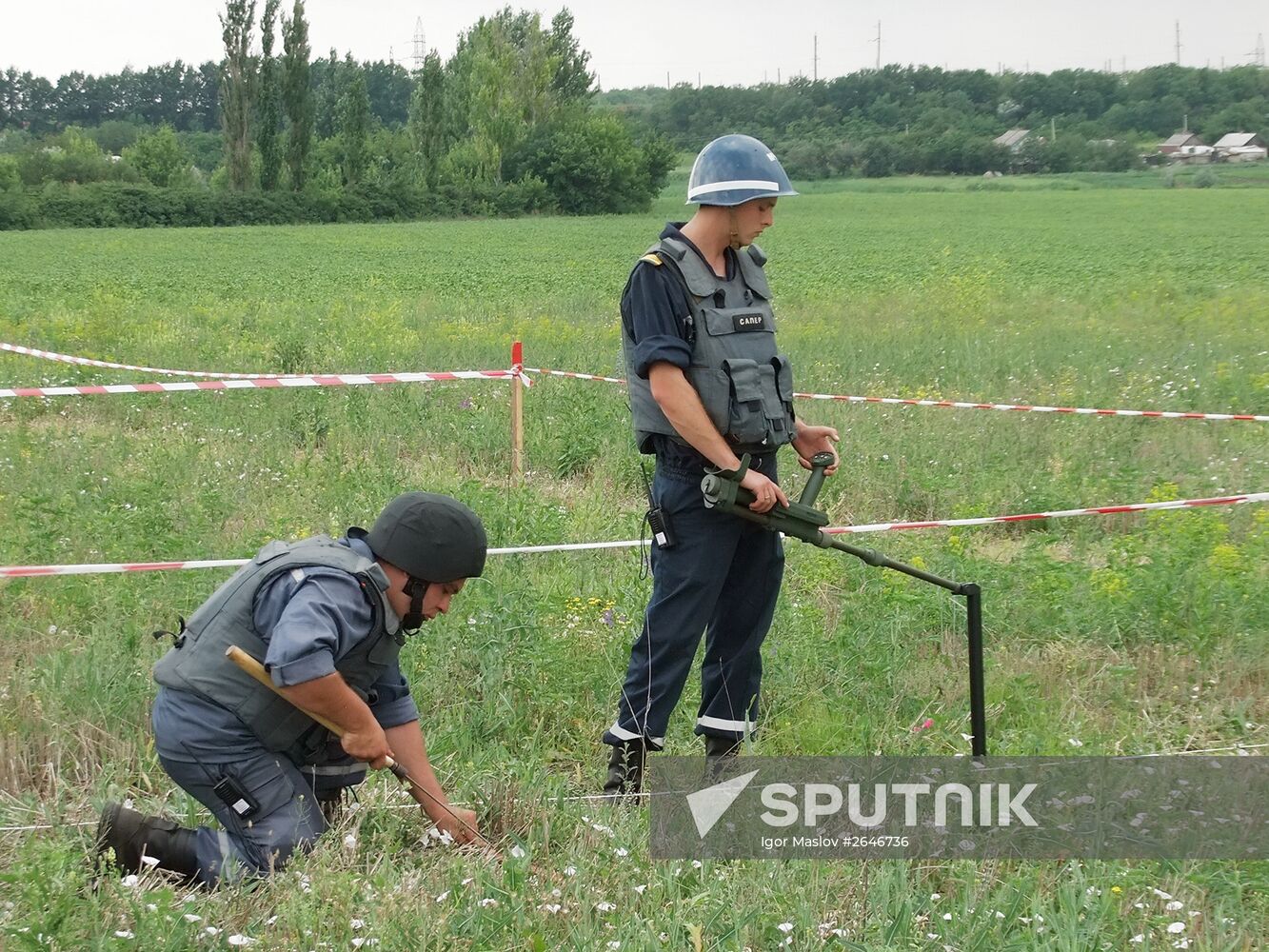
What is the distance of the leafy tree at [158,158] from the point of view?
77.6 metres

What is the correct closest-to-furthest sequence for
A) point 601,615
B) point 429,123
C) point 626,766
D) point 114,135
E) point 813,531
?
point 813,531 → point 626,766 → point 601,615 → point 429,123 → point 114,135

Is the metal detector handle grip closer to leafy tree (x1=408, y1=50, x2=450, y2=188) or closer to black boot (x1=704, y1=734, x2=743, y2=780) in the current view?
black boot (x1=704, y1=734, x2=743, y2=780)

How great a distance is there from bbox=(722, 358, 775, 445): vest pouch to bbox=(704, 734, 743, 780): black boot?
1.01 metres

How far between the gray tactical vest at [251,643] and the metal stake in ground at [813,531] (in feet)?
3.29

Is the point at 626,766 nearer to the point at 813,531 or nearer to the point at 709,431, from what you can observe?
the point at 813,531

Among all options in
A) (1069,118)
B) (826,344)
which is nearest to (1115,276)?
(826,344)

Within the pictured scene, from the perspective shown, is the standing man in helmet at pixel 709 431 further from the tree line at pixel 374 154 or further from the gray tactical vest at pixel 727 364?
the tree line at pixel 374 154

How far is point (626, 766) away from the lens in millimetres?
4301

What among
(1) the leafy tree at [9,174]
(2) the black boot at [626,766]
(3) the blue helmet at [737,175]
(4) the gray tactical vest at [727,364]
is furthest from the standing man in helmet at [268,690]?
(1) the leafy tree at [9,174]

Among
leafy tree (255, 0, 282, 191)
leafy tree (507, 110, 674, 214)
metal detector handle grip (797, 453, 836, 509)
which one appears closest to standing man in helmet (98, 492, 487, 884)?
metal detector handle grip (797, 453, 836, 509)

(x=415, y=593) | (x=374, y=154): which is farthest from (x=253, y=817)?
(x=374, y=154)

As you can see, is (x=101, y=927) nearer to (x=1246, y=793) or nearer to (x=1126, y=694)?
(x=1246, y=793)

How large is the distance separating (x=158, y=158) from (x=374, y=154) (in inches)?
619

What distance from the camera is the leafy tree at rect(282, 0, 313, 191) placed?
2616 inches
